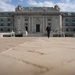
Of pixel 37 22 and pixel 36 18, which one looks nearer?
pixel 36 18

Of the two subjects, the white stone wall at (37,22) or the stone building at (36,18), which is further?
the white stone wall at (37,22)

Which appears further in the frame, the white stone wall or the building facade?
the white stone wall

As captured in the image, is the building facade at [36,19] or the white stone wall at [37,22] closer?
the building facade at [36,19]

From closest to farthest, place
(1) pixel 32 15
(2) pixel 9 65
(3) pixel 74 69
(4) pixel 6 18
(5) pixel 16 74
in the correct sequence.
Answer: (5) pixel 16 74 < (3) pixel 74 69 < (2) pixel 9 65 < (1) pixel 32 15 < (4) pixel 6 18

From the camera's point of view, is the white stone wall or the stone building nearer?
the stone building

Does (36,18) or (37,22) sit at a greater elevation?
(36,18)

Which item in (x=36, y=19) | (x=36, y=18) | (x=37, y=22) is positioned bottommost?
(x=37, y=22)

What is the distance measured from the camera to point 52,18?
59625 millimetres

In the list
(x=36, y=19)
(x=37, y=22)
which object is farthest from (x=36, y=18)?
(x=37, y=22)

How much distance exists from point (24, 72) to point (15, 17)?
58770 mm

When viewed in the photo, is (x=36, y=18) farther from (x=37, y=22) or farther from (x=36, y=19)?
(x=37, y=22)

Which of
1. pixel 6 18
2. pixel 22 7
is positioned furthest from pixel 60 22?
pixel 6 18

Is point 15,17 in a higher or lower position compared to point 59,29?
higher

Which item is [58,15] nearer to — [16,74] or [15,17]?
[15,17]
